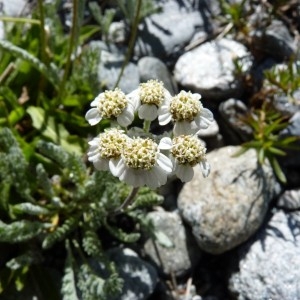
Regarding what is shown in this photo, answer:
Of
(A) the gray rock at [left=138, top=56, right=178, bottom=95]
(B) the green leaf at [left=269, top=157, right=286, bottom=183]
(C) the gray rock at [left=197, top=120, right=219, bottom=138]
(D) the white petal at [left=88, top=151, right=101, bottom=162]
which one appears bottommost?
(B) the green leaf at [left=269, top=157, right=286, bottom=183]

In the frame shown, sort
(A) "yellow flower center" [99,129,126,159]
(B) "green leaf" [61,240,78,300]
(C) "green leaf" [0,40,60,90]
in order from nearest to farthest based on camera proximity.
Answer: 1. (A) "yellow flower center" [99,129,126,159]
2. (B) "green leaf" [61,240,78,300]
3. (C) "green leaf" [0,40,60,90]

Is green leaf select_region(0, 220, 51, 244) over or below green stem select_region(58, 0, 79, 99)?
below

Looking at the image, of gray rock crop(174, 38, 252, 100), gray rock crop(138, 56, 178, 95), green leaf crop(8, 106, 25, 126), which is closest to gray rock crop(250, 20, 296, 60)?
gray rock crop(174, 38, 252, 100)

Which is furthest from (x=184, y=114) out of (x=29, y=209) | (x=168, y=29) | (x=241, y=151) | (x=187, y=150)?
(x=168, y=29)

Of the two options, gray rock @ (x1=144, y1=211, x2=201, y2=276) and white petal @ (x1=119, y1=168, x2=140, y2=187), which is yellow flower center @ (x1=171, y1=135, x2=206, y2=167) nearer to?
white petal @ (x1=119, y1=168, x2=140, y2=187)

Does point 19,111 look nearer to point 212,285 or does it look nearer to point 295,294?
point 212,285

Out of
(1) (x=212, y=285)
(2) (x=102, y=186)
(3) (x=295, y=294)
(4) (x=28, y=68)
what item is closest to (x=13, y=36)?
(4) (x=28, y=68)

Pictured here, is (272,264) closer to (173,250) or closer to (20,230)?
(173,250)

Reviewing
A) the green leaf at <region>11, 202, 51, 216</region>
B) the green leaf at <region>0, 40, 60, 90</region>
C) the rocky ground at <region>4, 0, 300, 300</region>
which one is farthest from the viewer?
the rocky ground at <region>4, 0, 300, 300</region>

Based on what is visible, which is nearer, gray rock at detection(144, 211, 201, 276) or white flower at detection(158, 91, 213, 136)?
white flower at detection(158, 91, 213, 136)
